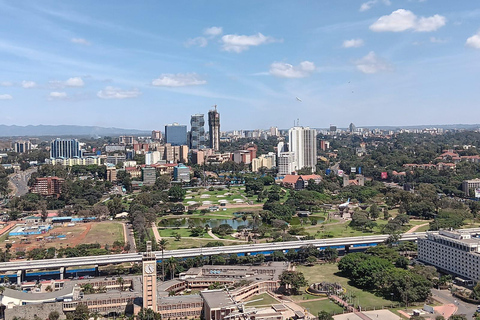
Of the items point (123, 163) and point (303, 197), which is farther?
point (123, 163)

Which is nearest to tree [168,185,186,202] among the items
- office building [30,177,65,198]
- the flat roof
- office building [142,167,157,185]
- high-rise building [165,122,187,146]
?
office building [142,167,157,185]

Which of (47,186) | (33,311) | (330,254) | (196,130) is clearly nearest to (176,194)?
(47,186)

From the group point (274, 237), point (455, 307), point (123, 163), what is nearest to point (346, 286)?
point (455, 307)

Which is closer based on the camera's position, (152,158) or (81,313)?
(81,313)

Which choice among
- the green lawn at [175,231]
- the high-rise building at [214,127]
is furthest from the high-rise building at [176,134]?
the green lawn at [175,231]

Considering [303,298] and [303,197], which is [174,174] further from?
[303,298]

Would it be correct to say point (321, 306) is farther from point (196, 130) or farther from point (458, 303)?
point (196, 130)

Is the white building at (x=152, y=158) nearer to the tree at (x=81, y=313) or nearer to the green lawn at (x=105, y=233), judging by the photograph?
the green lawn at (x=105, y=233)
